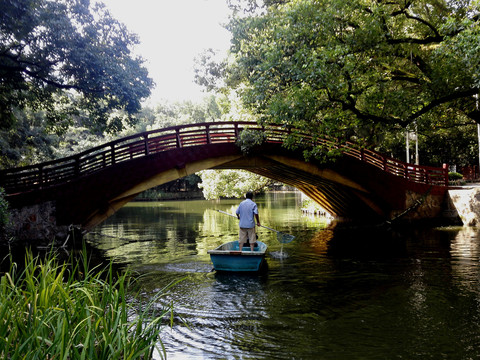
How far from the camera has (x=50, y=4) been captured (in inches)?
620

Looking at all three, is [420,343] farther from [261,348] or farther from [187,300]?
[187,300]

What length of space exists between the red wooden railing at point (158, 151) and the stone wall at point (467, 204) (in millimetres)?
1684

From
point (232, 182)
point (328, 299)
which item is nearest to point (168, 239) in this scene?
point (328, 299)

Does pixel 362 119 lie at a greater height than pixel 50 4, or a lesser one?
lesser

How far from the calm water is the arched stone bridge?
8.00 feet

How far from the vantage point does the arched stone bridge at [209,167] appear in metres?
16.4

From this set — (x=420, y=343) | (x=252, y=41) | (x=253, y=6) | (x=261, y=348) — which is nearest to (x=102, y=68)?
(x=252, y=41)

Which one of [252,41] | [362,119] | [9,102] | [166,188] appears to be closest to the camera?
[362,119]

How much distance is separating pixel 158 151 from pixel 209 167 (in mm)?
2448

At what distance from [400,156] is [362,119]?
25415 millimetres

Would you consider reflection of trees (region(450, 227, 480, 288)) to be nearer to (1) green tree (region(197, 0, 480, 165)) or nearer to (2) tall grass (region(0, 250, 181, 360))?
(1) green tree (region(197, 0, 480, 165))

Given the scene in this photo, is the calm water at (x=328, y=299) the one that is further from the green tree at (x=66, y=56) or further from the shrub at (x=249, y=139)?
the green tree at (x=66, y=56)

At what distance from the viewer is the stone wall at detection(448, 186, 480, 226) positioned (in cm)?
2034

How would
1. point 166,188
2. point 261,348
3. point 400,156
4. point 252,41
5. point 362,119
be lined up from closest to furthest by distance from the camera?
point 261,348
point 362,119
point 252,41
point 400,156
point 166,188
